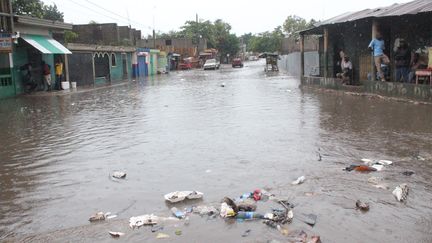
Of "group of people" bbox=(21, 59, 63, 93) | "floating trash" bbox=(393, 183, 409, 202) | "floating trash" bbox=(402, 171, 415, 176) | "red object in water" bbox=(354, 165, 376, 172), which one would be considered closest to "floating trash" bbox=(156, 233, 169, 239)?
"floating trash" bbox=(393, 183, 409, 202)

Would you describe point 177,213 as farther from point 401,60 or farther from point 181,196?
point 401,60

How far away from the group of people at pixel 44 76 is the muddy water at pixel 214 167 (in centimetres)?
1028

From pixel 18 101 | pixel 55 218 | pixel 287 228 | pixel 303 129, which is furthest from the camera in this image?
pixel 18 101

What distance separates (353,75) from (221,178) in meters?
16.2

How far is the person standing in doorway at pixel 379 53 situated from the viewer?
16.8 m

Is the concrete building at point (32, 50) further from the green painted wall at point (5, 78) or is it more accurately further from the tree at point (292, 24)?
the tree at point (292, 24)

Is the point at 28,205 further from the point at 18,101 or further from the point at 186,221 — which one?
the point at 18,101

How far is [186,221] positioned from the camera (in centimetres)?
518

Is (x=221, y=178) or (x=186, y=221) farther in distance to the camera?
(x=221, y=178)

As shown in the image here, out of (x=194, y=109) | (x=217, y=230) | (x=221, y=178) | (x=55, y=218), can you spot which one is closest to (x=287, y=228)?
(x=217, y=230)

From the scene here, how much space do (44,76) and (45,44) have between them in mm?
1846

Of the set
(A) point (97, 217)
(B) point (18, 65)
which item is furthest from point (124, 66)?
(A) point (97, 217)

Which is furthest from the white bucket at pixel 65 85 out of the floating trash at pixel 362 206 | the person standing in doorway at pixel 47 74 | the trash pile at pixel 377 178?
Answer: the floating trash at pixel 362 206

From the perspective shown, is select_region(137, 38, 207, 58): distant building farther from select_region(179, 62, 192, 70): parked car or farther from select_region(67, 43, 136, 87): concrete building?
select_region(67, 43, 136, 87): concrete building
